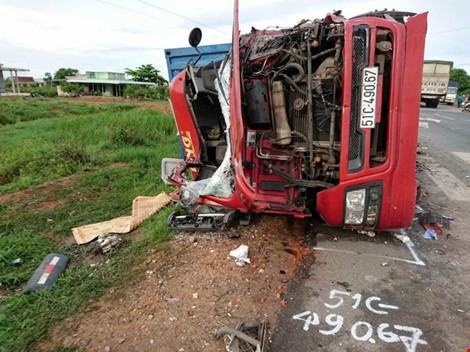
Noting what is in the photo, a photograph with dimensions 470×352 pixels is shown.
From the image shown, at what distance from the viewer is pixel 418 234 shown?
3.79 metres

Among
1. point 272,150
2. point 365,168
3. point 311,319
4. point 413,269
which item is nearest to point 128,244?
point 272,150

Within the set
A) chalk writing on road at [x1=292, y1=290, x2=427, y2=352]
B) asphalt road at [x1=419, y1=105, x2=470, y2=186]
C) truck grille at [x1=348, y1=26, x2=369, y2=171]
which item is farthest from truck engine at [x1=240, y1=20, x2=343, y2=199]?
asphalt road at [x1=419, y1=105, x2=470, y2=186]

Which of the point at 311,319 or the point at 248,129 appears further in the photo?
the point at 248,129

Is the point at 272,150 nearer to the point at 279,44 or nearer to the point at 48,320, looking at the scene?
the point at 279,44

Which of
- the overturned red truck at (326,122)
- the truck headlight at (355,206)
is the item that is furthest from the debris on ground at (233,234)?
the truck headlight at (355,206)

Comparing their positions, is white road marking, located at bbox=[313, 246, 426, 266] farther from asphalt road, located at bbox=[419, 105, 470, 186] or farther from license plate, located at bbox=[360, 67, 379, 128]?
asphalt road, located at bbox=[419, 105, 470, 186]

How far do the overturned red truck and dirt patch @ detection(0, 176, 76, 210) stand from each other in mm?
2663

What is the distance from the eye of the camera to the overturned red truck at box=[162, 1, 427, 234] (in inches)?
109

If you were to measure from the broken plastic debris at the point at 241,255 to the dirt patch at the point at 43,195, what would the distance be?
11.0 feet

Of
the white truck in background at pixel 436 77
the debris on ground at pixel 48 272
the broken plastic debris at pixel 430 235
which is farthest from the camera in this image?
the white truck in background at pixel 436 77

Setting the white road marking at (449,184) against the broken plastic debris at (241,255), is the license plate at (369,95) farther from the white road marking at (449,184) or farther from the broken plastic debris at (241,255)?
the white road marking at (449,184)

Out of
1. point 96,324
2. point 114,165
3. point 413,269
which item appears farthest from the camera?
point 114,165

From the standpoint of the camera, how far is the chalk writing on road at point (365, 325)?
230cm

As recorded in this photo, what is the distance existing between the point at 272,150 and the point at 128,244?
6.60 feet
